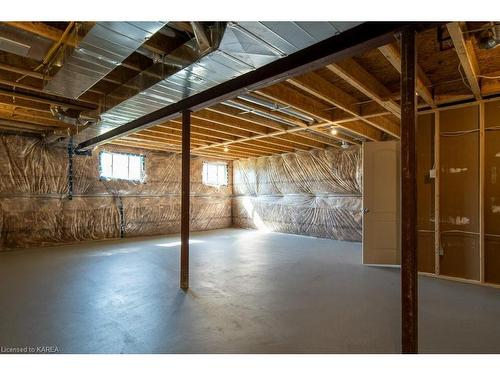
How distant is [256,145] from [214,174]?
2619mm

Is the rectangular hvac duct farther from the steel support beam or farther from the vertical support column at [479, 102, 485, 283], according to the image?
the vertical support column at [479, 102, 485, 283]

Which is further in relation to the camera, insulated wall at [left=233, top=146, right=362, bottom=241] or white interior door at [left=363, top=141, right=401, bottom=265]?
insulated wall at [left=233, top=146, right=362, bottom=241]

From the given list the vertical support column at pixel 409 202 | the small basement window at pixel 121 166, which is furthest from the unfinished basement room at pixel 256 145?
the small basement window at pixel 121 166

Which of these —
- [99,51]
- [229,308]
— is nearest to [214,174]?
[229,308]

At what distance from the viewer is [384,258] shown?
12.9 ft

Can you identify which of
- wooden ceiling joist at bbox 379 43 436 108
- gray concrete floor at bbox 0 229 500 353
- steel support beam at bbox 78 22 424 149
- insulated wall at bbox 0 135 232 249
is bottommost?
gray concrete floor at bbox 0 229 500 353

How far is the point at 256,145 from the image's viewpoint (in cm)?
639

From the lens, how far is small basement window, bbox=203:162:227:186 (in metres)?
8.28

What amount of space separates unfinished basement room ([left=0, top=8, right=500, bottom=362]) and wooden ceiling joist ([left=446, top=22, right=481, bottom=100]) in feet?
0.07

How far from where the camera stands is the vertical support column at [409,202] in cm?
147

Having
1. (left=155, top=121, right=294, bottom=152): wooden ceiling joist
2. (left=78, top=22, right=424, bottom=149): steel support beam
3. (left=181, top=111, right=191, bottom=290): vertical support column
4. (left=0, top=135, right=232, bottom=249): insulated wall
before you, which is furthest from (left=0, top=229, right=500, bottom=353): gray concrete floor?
(left=155, top=121, right=294, bottom=152): wooden ceiling joist

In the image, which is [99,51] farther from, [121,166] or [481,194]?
[121,166]
